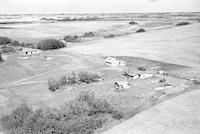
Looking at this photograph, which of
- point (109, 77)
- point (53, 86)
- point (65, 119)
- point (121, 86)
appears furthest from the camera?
point (109, 77)

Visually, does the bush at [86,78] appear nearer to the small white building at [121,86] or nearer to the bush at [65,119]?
the small white building at [121,86]

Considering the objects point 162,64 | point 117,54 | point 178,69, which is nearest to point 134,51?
point 117,54

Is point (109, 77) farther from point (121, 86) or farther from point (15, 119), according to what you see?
point (15, 119)

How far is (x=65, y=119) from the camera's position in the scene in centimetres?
1156

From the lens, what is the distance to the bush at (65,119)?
10670mm

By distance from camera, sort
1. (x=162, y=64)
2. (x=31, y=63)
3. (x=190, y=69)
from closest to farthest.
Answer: (x=190, y=69), (x=162, y=64), (x=31, y=63)

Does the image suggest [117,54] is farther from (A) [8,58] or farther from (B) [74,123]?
(B) [74,123]

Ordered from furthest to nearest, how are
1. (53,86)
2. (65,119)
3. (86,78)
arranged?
(86,78) < (53,86) < (65,119)

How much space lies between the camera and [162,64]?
24.2 meters

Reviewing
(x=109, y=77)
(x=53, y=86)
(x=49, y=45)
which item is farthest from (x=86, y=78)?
(x=49, y=45)

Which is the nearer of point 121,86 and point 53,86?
point 121,86

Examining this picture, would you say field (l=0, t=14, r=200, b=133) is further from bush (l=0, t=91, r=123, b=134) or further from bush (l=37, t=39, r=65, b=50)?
bush (l=37, t=39, r=65, b=50)

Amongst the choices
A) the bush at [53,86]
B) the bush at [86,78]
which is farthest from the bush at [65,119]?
the bush at [86,78]

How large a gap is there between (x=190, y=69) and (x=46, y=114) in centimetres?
1445
